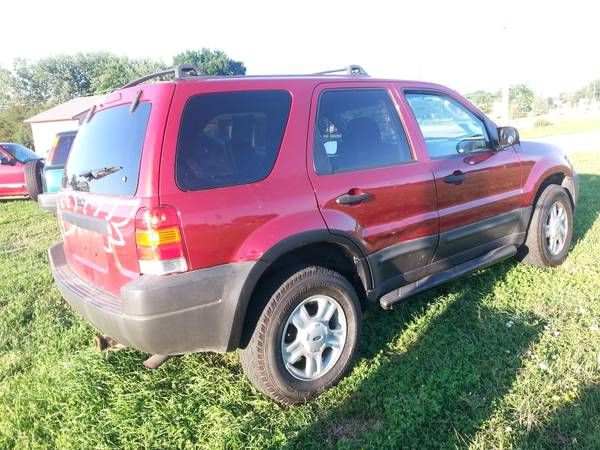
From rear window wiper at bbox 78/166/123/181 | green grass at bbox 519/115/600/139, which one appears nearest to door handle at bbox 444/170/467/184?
rear window wiper at bbox 78/166/123/181

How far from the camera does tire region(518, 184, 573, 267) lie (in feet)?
14.0

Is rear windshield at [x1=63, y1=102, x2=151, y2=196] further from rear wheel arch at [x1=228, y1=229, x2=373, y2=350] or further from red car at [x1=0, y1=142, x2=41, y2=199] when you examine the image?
red car at [x1=0, y1=142, x2=41, y2=199]

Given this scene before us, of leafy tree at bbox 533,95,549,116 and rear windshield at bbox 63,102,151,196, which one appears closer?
rear windshield at bbox 63,102,151,196

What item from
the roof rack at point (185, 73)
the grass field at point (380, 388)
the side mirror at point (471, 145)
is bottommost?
the grass field at point (380, 388)

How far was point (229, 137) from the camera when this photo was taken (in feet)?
8.32

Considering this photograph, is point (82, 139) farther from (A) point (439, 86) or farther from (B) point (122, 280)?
(A) point (439, 86)

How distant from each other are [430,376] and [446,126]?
6.67 ft

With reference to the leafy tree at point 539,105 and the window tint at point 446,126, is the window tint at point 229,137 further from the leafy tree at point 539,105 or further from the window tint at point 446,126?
the leafy tree at point 539,105

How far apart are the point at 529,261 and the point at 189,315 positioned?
11.0 feet

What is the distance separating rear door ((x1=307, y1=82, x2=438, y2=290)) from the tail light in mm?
854

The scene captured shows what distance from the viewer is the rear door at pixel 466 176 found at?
348 centimetres

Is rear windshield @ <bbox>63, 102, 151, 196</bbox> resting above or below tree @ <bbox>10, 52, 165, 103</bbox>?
below

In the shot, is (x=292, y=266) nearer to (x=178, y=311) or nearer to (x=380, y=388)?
(x=178, y=311)

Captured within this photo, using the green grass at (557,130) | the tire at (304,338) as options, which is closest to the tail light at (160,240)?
the tire at (304,338)
